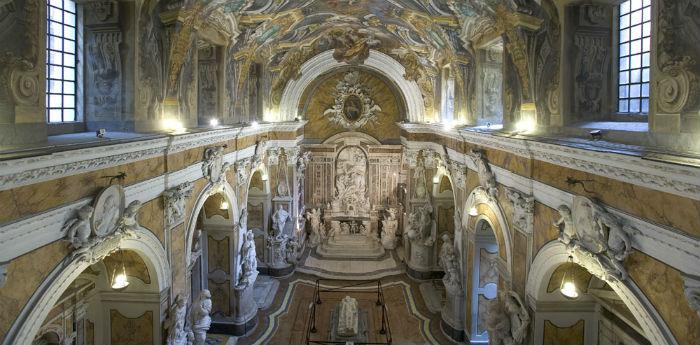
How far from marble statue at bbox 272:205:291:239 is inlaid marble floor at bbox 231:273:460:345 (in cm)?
205

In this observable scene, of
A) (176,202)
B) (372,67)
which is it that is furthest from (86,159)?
(372,67)

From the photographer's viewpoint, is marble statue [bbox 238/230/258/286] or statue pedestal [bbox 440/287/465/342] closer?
statue pedestal [bbox 440/287/465/342]

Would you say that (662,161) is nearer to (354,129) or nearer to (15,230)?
(15,230)

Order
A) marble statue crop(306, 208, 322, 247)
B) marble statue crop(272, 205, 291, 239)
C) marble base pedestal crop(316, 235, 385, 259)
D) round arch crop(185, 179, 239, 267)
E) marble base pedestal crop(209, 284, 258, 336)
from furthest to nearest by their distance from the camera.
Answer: marble statue crop(306, 208, 322, 247) < marble base pedestal crop(316, 235, 385, 259) < marble statue crop(272, 205, 291, 239) < marble base pedestal crop(209, 284, 258, 336) < round arch crop(185, 179, 239, 267)

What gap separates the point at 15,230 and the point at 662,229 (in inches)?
305

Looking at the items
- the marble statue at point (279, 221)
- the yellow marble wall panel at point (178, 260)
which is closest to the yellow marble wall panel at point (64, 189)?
the yellow marble wall panel at point (178, 260)

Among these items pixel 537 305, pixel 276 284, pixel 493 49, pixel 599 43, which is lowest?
pixel 276 284

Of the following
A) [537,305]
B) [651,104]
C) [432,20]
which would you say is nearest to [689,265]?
[651,104]

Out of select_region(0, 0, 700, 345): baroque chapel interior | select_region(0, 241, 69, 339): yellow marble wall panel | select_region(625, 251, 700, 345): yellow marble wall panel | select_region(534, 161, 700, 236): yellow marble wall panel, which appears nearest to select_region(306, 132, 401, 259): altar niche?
select_region(0, 0, 700, 345): baroque chapel interior

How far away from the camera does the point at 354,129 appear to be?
26.0m

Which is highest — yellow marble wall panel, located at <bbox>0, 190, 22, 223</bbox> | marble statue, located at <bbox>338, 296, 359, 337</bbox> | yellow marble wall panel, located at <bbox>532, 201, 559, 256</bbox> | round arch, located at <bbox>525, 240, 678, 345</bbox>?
yellow marble wall panel, located at <bbox>0, 190, 22, 223</bbox>

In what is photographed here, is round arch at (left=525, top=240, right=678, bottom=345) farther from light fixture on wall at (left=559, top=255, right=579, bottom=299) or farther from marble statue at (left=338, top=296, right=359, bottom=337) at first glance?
marble statue at (left=338, top=296, right=359, bottom=337)

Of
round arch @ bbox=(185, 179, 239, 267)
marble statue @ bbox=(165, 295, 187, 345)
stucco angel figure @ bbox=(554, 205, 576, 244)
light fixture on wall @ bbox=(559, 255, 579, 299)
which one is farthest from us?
round arch @ bbox=(185, 179, 239, 267)

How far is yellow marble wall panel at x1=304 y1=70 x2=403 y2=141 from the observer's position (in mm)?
25281
